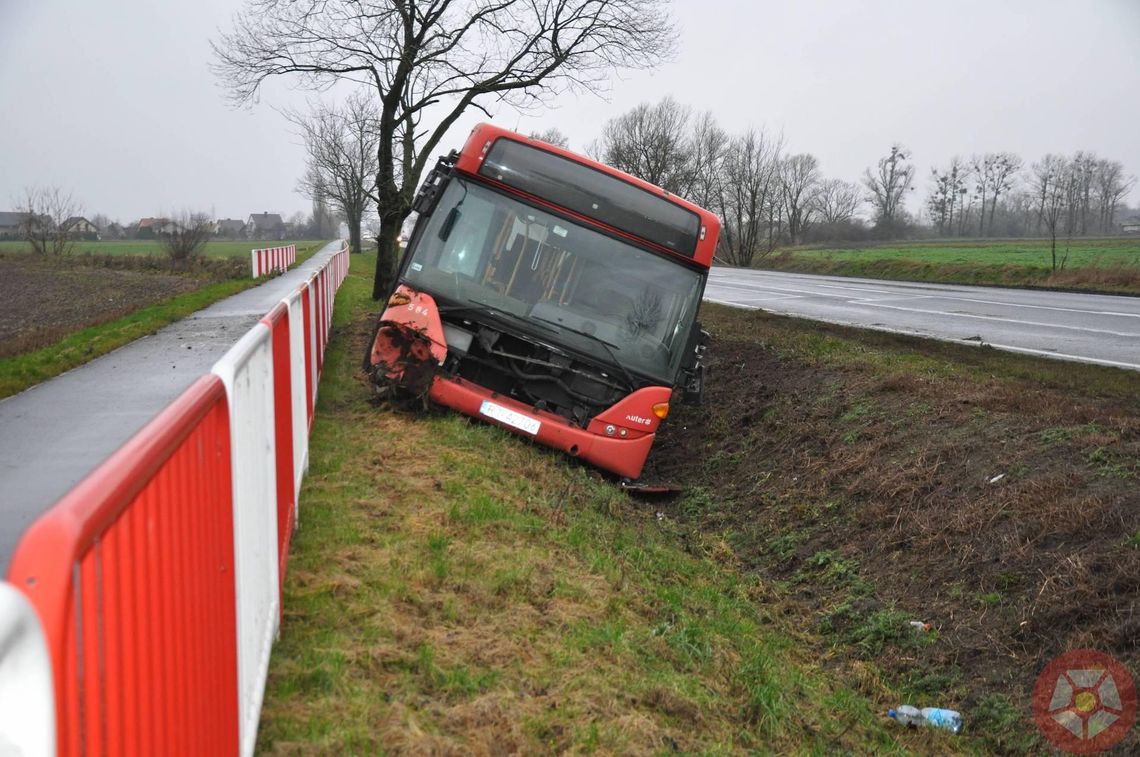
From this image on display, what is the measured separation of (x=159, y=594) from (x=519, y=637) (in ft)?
8.77

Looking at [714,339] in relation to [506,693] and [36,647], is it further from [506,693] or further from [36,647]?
[36,647]

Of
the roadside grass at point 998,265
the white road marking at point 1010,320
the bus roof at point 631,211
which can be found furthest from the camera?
the roadside grass at point 998,265

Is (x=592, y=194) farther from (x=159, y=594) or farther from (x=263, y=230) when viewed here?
(x=263, y=230)

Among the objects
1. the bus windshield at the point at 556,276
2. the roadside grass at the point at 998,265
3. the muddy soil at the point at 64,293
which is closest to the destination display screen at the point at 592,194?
the bus windshield at the point at 556,276

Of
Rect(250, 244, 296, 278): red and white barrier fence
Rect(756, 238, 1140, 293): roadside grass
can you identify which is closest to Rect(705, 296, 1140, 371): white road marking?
Rect(756, 238, 1140, 293): roadside grass

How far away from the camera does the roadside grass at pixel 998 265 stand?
30.8 m

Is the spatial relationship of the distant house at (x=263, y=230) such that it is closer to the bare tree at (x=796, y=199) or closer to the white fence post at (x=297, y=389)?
the bare tree at (x=796, y=199)

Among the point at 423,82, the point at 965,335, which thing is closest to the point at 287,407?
the point at 965,335

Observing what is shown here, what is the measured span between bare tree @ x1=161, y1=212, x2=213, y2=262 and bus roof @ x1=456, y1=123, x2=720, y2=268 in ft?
Answer: 113

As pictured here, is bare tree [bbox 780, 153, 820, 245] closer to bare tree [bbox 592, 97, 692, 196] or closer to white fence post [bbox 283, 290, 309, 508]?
bare tree [bbox 592, 97, 692, 196]

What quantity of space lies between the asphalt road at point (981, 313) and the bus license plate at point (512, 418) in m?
7.30

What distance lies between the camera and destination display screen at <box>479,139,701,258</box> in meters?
9.74

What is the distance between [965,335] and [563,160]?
8.62m

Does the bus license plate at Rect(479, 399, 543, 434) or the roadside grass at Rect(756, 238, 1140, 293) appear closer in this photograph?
the bus license plate at Rect(479, 399, 543, 434)
